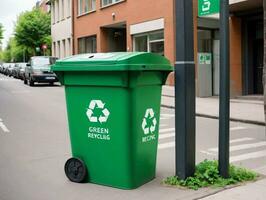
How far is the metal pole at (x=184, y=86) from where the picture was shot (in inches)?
219

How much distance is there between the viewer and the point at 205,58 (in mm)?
20125

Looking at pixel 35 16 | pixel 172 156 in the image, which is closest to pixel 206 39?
pixel 172 156

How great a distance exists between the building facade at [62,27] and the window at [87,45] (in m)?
1.72

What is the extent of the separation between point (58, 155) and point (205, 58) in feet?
43.4

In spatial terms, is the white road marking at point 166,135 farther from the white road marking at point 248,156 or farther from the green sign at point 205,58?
the green sign at point 205,58

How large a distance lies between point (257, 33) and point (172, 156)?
501 inches

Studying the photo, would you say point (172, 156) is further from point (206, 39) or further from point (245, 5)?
point (206, 39)

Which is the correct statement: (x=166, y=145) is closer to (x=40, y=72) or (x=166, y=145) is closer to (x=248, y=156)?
(x=248, y=156)

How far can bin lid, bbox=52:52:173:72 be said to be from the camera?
5250mm

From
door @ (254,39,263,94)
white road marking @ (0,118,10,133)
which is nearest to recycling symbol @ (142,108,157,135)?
white road marking @ (0,118,10,133)

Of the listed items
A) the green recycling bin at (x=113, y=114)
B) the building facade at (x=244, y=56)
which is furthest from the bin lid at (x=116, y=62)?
the building facade at (x=244, y=56)

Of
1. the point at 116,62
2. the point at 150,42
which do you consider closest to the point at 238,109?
the point at 116,62

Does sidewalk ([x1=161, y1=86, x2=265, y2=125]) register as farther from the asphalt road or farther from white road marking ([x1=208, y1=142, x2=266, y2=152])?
white road marking ([x1=208, y1=142, x2=266, y2=152])

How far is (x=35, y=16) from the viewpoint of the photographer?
59.6 meters
